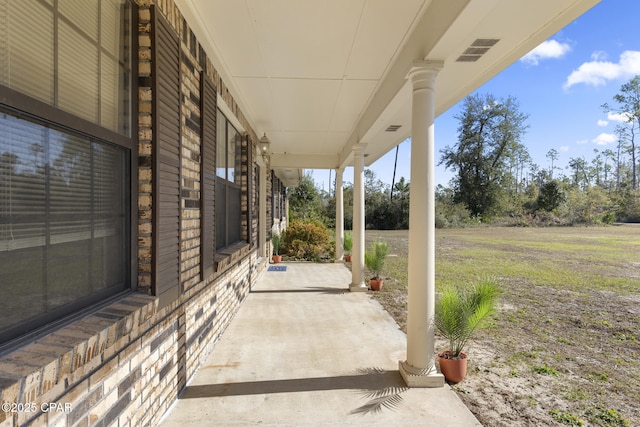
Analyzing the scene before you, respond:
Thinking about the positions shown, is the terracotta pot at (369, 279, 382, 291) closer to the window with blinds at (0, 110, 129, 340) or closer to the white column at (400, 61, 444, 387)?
the white column at (400, 61, 444, 387)

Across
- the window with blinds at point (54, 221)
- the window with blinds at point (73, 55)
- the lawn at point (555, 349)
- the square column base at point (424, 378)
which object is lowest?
the lawn at point (555, 349)

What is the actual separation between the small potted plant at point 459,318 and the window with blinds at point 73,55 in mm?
2776

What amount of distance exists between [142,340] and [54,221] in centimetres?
90

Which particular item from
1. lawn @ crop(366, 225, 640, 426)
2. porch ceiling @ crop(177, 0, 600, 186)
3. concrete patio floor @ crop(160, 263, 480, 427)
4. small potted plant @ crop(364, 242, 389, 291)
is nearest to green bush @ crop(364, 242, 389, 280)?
small potted plant @ crop(364, 242, 389, 291)

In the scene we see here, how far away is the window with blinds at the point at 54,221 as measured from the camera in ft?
4.00

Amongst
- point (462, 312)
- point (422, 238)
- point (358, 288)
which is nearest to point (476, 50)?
point (422, 238)

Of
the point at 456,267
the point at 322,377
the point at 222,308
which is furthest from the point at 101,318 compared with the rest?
the point at 456,267

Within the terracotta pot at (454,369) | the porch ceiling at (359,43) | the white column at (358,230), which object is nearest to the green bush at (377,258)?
the white column at (358,230)

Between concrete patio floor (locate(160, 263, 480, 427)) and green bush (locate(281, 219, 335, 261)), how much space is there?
592cm

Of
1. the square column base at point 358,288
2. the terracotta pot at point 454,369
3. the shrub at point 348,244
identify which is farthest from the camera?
the shrub at point 348,244

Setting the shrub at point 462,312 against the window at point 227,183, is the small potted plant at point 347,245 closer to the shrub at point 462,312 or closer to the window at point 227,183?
the window at point 227,183

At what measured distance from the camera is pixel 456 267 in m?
10.3

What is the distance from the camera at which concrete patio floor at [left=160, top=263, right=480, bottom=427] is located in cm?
253

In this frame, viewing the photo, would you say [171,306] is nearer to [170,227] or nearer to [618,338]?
[170,227]
